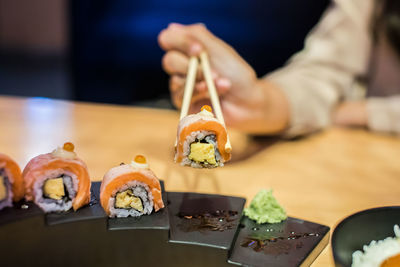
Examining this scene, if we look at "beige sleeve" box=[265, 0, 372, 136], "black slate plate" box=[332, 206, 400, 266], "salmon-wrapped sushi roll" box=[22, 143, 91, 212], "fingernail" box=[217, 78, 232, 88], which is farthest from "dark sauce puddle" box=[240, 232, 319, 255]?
"beige sleeve" box=[265, 0, 372, 136]

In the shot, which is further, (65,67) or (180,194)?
(65,67)

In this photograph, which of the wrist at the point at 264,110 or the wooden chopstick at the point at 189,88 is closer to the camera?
the wooden chopstick at the point at 189,88

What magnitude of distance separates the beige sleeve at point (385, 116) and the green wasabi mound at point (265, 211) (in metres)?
1.19

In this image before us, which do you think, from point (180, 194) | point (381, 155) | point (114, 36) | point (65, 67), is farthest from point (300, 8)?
point (65, 67)

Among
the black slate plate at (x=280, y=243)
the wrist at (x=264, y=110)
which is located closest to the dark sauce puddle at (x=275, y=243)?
the black slate plate at (x=280, y=243)

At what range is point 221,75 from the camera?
1.66 meters

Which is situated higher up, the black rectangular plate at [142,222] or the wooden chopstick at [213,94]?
the wooden chopstick at [213,94]

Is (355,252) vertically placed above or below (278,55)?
below

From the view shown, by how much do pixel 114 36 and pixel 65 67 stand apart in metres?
3.83

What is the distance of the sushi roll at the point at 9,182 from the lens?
2.93 feet

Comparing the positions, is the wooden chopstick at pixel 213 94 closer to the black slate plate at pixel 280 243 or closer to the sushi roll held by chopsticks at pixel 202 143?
the sushi roll held by chopsticks at pixel 202 143

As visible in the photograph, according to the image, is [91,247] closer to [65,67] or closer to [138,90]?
[138,90]

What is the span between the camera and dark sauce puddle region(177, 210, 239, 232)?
103cm

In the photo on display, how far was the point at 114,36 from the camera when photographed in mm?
4297
